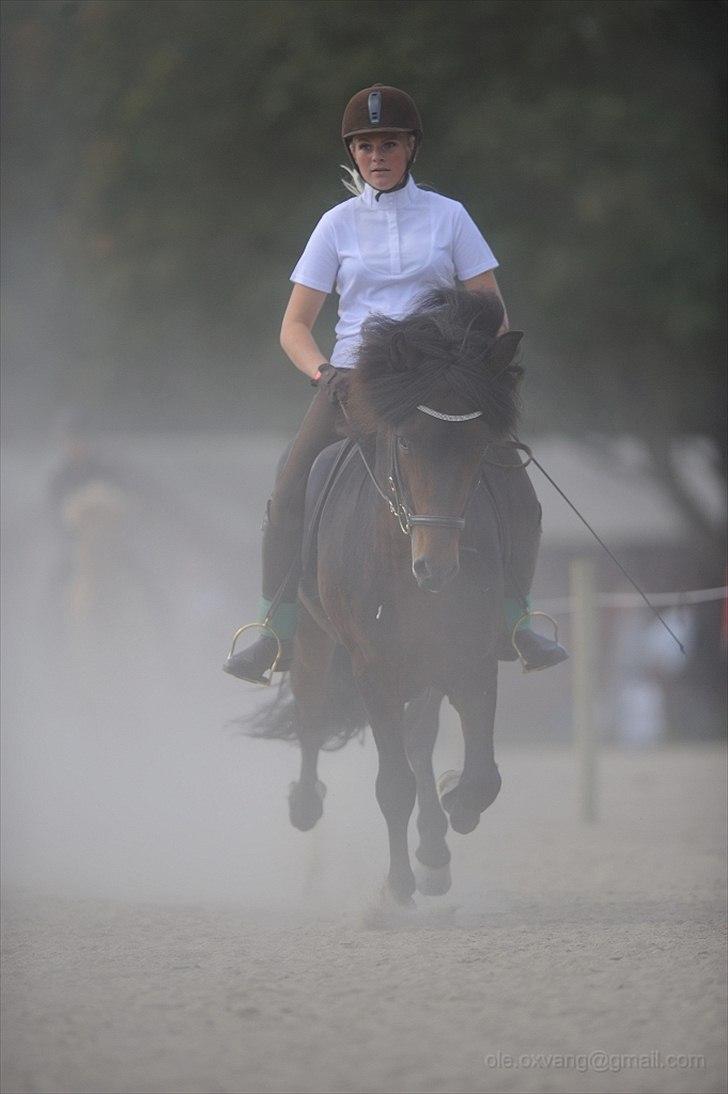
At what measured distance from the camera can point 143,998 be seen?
14.4ft

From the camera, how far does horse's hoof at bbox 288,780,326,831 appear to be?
6.57 meters

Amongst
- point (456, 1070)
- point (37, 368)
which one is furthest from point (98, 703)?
point (456, 1070)

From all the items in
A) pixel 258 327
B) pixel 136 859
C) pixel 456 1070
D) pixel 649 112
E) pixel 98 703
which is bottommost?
pixel 456 1070

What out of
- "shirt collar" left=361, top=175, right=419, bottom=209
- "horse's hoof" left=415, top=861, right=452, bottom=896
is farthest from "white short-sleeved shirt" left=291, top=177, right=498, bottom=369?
"horse's hoof" left=415, top=861, right=452, bottom=896

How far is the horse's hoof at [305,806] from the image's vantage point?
6.57 m

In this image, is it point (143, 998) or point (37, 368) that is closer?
point (143, 998)

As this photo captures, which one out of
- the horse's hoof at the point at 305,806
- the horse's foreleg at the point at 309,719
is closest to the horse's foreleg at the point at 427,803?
the horse's foreleg at the point at 309,719

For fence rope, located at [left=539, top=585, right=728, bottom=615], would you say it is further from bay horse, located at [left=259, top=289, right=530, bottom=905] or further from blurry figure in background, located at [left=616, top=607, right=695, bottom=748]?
blurry figure in background, located at [left=616, top=607, right=695, bottom=748]

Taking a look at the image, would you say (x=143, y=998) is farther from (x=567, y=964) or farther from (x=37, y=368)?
(x=37, y=368)

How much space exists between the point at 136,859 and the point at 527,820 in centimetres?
257

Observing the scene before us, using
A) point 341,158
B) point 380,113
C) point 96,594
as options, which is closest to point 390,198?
point 380,113

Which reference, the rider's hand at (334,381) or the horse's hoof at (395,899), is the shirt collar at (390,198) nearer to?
the rider's hand at (334,381)

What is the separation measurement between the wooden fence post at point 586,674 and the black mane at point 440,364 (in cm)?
396

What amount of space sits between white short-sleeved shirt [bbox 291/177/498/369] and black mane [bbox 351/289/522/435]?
0.18m
